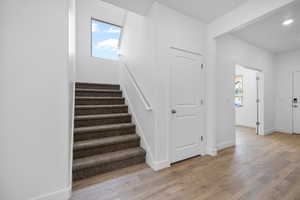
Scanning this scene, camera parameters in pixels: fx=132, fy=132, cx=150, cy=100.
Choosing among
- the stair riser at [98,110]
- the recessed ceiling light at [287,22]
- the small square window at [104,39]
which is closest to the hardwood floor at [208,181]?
the stair riser at [98,110]

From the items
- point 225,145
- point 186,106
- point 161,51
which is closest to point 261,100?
point 225,145

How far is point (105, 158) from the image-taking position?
2000 mm

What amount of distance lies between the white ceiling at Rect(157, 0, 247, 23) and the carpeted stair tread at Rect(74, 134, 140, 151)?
2314 mm

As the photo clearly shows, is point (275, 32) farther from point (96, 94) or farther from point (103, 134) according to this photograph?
point (96, 94)

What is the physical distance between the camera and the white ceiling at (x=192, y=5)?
2.05 meters

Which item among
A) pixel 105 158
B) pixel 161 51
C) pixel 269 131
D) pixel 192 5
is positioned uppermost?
pixel 192 5

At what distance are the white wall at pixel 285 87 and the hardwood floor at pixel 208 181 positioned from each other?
2396mm

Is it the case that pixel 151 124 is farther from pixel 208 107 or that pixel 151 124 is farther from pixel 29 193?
pixel 29 193

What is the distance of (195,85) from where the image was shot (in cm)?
251

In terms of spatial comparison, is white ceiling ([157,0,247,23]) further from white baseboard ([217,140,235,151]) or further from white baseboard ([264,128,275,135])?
white baseboard ([264,128,275,135])

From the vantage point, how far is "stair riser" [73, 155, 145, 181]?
5.96 ft

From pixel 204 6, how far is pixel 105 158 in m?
2.88

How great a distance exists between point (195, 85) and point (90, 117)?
2.06 meters

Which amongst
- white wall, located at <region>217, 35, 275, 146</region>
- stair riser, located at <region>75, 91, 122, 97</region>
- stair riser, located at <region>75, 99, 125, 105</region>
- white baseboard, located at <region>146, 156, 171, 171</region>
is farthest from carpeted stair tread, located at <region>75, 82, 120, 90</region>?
white wall, located at <region>217, 35, 275, 146</region>
